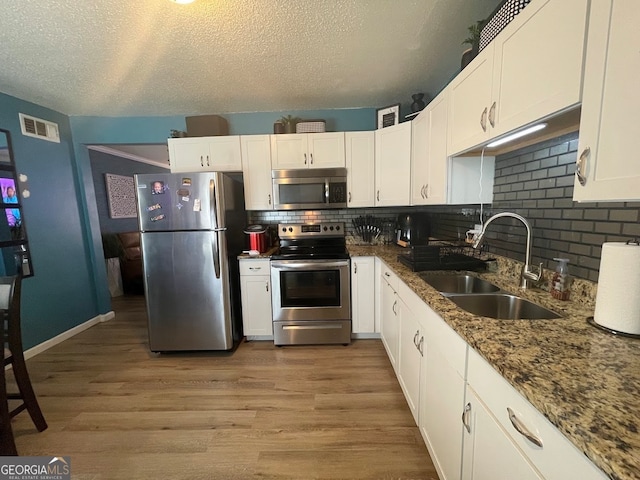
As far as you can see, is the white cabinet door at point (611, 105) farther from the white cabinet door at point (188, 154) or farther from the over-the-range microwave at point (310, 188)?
the white cabinet door at point (188, 154)

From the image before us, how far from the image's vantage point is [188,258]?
236 centimetres

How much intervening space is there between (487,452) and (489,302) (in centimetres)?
76

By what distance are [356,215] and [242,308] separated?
167cm

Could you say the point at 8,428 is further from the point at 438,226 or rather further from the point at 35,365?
the point at 438,226

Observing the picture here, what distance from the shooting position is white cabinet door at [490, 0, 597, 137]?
814 mm

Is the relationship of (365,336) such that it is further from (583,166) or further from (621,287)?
(583,166)

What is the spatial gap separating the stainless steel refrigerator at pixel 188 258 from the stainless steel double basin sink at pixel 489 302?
177 centimetres

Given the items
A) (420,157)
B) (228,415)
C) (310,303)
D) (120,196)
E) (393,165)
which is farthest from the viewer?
(120,196)

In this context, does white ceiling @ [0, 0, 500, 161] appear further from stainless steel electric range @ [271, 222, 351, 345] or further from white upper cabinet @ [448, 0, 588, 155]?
stainless steel electric range @ [271, 222, 351, 345]

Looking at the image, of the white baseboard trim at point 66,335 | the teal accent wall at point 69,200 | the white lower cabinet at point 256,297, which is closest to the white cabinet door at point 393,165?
the teal accent wall at point 69,200

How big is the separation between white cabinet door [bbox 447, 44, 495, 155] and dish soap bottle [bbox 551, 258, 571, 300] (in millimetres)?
694

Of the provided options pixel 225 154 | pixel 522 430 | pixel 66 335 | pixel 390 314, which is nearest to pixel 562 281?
pixel 522 430

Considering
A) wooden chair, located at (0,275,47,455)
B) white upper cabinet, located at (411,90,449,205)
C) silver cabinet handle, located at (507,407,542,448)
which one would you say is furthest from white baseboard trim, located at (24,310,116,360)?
white upper cabinet, located at (411,90,449,205)

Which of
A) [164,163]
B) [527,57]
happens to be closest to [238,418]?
[527,57]
